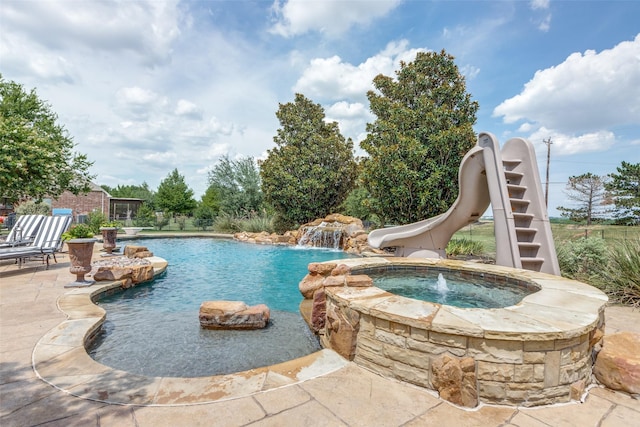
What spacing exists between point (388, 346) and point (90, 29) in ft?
24.6

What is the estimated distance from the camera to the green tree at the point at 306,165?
16.9m

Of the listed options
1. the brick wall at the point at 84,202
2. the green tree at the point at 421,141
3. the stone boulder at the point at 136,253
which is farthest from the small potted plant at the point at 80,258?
the brick wall at the point at 84,202

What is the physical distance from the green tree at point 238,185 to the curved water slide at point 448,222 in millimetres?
14820

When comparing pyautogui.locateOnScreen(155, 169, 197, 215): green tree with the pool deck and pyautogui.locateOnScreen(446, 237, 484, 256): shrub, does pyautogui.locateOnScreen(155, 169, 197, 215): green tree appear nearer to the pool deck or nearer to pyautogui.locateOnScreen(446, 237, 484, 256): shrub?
pyautogui.locateOnScreen(446, 237, 484, 256): shrub

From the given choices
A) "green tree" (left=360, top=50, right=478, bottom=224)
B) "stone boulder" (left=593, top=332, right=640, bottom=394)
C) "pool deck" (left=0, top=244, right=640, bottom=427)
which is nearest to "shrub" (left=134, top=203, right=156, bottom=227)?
"green tree" (left=360, top=50, right=478, bottom=224)

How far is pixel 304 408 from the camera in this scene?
192 cm

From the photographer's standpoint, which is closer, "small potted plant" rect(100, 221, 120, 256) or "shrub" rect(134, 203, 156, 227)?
"small potted plant" rect(100, 221, 120, 256)

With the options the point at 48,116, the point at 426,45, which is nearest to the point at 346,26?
the point at 426,45

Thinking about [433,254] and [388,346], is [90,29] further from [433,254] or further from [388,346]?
[433,254]

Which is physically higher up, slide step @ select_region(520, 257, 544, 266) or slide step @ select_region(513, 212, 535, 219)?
slide step @ select_region(513, 212, 535, 219)

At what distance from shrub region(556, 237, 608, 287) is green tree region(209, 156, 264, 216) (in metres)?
18.7

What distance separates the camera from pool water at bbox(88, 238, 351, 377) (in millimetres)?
3053

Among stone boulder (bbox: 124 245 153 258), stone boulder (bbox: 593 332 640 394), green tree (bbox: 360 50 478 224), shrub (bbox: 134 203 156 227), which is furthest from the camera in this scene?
shrub (bbox: 134 203 156 227)

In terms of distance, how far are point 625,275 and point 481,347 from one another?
4722 mm
